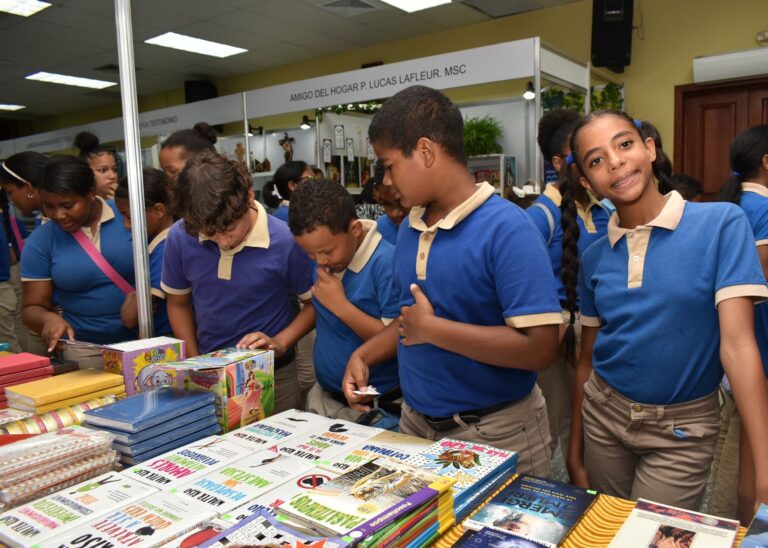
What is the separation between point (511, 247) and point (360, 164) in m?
4.53

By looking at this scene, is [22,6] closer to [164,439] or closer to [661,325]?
[164,439]

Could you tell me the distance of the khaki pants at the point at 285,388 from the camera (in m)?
1.98

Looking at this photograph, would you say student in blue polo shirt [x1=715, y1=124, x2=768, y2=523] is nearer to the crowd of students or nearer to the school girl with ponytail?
the crowd of students

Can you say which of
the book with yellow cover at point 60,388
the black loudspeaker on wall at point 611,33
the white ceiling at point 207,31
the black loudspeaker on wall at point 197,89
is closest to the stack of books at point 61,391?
the book with yellow cover at point 60,388

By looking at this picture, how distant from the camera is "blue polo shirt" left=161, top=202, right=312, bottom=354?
185cm

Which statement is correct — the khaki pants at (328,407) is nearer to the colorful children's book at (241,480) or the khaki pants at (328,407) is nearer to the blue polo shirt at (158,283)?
the colorful children's book at (241,480)

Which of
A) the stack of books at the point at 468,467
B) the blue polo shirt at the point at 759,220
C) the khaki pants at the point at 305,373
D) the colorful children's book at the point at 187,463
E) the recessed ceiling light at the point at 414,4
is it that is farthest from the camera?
the recessed ceiling light at the point at 414,4

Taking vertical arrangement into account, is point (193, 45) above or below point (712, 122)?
above

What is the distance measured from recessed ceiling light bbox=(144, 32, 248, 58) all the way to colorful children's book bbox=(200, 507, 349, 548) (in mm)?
8340

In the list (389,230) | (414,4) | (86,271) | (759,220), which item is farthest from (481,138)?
(86,271)

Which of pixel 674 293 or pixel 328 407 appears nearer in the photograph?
pixel 674 293

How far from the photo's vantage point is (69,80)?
10414 millimetres

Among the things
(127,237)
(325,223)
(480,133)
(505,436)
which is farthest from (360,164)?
(505,436)

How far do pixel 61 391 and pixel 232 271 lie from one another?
1.89 feet
